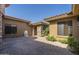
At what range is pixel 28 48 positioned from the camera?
20.0 ft

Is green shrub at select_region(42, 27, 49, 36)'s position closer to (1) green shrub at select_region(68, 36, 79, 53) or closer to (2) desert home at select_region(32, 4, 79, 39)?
(2) desert home at select_region(32, 4, 79, 39)

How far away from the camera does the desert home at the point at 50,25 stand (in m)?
6.20

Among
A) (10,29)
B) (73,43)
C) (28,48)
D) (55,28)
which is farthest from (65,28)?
(10,29)

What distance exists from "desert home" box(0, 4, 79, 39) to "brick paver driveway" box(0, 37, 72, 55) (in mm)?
273

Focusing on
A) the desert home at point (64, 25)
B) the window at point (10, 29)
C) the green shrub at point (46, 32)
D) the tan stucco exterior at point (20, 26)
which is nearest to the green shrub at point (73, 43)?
the desert home at point (64, 25)

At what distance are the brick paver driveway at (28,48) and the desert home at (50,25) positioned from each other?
0.27 m

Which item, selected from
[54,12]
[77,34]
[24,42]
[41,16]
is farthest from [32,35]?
A: [77,34]

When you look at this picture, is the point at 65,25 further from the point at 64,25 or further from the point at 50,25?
the point at 50,25

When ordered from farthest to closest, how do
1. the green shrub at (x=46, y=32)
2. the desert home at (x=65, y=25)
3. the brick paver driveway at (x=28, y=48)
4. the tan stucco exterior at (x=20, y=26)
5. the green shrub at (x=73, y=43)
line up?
the desert home at (x=65, y=25) < the green shrub at (x=46, y=32) < the tan stucco exterior at (x=20, y=26) < the green shrub at (x=73, y=43) < the brick paver driveway at (x=28, y=48)

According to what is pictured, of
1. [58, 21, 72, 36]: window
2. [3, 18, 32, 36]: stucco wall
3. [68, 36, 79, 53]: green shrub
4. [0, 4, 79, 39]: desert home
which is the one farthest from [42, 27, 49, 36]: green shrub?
[68, 36, 79, 53]: green shrub

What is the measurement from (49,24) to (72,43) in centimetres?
118

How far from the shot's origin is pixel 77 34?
654 centimetres

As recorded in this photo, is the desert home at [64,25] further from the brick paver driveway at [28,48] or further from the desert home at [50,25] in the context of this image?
the brick paver driveway at [28,48]

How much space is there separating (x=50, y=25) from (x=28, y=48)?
131cm
